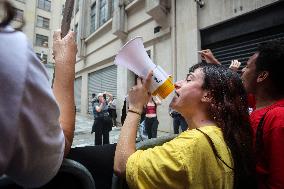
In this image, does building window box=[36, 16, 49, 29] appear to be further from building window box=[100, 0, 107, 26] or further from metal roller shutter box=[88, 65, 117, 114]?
building window box=[100, 0, 107, 26]

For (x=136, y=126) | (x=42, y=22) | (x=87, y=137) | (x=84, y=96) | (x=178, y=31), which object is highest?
(x=42, y=22)

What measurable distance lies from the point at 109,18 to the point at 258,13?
9502mm

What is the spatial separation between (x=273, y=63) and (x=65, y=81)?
5.76 ft

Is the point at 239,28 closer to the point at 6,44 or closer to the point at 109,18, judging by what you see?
the point at 6,44

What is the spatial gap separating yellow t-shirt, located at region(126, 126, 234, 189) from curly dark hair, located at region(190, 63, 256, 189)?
2.2 inches

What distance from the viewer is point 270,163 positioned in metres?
1.50

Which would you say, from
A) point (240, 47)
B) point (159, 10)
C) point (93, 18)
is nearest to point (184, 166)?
point (240, 47)

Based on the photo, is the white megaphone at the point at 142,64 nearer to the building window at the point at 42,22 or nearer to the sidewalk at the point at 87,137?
the sidewalk at the point at 87,137

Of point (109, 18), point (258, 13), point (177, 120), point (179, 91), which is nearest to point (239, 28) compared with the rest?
point (258, 13)

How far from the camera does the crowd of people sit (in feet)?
1.75

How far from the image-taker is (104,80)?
15516mm

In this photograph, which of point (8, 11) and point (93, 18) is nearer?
point (8, 11)

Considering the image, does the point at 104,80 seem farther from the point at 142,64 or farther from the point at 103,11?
the point at 142,64

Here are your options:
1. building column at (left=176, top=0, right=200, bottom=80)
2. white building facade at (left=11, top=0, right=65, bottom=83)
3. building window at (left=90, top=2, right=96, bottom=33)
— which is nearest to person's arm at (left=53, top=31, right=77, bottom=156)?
building column at (left=176, top=0, right=200, bottom=80)
